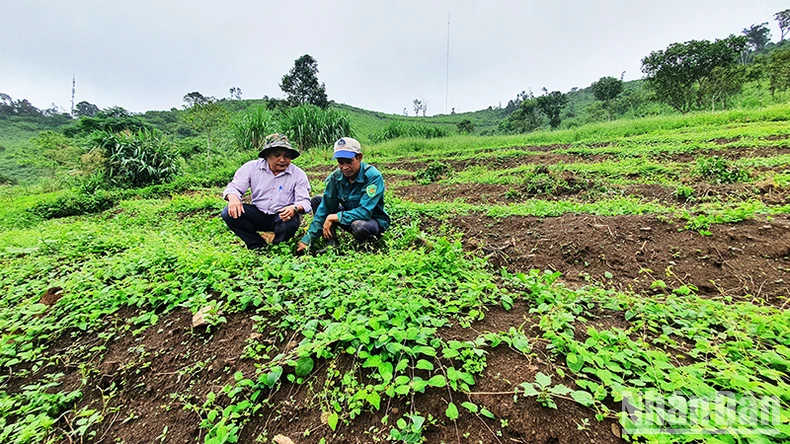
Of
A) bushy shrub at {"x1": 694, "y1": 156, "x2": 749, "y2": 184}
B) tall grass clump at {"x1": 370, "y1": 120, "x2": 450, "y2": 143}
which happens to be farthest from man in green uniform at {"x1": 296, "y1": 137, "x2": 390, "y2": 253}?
tall grass clump at {"x1": 370, "y1": 120, "x2": 450, "y2": 143}

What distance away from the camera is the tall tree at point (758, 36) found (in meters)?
56.0

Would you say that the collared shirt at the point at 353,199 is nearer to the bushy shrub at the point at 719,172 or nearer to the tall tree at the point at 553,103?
the bushy shrub at the point at 719,172

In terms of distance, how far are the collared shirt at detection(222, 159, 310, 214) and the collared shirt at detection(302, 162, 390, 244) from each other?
0.24m

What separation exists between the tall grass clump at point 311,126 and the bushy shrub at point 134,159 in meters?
5.65

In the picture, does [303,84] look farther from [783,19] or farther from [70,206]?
[783,19]

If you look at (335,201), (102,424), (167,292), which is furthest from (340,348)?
(335,201)

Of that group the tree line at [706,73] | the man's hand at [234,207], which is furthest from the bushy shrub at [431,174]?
the tree line at [706,73]

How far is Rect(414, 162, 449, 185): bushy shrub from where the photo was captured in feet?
27.1

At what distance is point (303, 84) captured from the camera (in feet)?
106

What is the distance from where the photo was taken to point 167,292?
7.57 ft

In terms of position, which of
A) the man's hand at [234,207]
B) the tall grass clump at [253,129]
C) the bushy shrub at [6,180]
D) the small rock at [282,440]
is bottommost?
the small rock at [282,440]

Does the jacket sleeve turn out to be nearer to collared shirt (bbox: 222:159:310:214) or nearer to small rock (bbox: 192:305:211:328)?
collared shirt (bbox: 222:159:310:214)

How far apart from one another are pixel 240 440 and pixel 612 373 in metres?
1.63

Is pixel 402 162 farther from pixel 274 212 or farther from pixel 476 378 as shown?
pixel 476 378
